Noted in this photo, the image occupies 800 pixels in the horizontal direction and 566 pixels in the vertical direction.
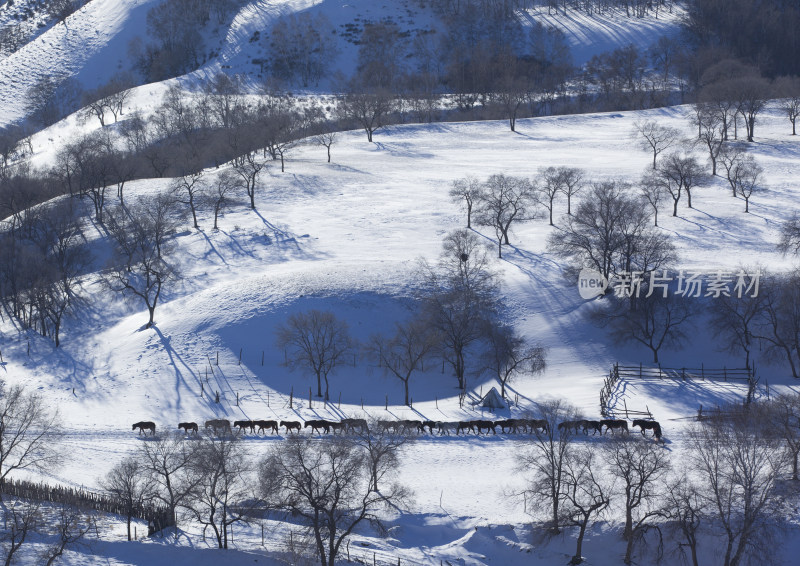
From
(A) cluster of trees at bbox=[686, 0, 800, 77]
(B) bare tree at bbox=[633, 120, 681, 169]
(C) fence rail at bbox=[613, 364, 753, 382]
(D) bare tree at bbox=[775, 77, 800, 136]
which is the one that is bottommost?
(C) fence rail at bbox=[613, 364, 753, 382]

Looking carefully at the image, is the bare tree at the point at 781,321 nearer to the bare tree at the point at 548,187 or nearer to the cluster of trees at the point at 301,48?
the bare tree at the point at 548,187

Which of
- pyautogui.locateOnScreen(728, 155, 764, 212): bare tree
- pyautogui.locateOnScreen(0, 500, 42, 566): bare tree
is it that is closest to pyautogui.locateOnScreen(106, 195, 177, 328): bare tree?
pyautogui.locateOnScreen(0, 500, 42, 566): bare tree

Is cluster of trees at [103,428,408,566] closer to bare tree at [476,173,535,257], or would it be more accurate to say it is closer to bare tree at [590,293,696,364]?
bare tree at [590,293,696,364]

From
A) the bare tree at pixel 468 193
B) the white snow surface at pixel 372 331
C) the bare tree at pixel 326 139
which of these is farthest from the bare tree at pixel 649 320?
the bare tree at pixel 326 139

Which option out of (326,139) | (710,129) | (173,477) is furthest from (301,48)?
(173,477)

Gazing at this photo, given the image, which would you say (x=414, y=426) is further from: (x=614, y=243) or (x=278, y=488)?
(x=614, y=243)
